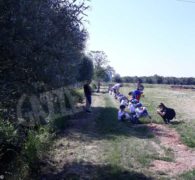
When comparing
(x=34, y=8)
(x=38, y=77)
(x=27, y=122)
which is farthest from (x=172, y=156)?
(x=34, y=8)

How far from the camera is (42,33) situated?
8.80 m

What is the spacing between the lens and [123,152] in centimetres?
1315

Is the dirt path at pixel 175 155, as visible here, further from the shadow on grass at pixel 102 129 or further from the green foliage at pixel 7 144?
the green foliage at pixel 7 144

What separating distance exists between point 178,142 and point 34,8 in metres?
8.53

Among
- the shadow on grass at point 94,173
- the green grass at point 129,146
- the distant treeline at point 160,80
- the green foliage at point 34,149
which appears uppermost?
the distant treeline at point 160,80

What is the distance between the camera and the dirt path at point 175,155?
11070 mm

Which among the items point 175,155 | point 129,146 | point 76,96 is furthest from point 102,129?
point 76,96

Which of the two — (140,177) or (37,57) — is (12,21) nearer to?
(37,57)

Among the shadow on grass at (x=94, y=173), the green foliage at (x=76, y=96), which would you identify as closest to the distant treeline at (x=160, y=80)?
the green foliage at (x=76, y=96)

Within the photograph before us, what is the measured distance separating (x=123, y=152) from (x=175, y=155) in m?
1.62

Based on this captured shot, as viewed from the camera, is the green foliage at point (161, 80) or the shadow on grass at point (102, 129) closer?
the shadow on grass at point (102, 129)

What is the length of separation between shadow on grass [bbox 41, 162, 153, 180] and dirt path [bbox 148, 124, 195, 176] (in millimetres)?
887

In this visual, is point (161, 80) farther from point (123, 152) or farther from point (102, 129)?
point (123, 152)

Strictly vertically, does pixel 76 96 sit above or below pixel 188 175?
above
